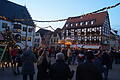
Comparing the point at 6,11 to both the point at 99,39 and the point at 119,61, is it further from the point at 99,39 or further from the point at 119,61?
the point at 119,61

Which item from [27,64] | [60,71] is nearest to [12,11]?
[27,64]

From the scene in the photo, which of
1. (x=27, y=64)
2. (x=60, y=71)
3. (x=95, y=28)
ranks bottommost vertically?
(x=27, y=64)

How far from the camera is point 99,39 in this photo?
50812mm

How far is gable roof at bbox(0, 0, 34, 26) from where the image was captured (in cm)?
4832

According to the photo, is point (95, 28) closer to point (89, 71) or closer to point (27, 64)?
point (27, 64)

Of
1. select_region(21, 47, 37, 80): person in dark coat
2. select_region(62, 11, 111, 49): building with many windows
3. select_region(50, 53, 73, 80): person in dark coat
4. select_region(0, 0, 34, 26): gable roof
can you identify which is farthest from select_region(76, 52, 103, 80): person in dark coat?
select_region(62, 11, 111, 49): building with many windows

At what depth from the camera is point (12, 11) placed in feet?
167

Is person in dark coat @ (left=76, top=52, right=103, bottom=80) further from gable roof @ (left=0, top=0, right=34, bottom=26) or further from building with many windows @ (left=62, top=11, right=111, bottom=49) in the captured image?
building with many windows @ (left=62, top=11, right=111, bottom=49)

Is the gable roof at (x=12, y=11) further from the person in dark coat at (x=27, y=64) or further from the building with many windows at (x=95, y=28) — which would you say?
the person in dark coat at (x=27, y=64)

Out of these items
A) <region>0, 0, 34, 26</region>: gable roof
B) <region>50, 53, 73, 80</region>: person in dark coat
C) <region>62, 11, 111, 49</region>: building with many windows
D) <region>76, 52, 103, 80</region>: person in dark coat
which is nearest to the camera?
<region>76, 52, 103, 80</region>: person in dark coat

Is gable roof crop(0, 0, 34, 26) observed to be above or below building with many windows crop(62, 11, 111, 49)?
above

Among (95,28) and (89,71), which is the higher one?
(95,28)

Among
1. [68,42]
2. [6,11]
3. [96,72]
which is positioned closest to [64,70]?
[96,72]

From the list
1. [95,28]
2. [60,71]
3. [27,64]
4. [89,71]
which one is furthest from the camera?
[95,28]
